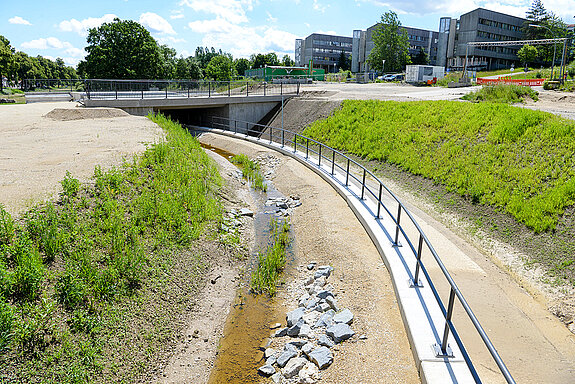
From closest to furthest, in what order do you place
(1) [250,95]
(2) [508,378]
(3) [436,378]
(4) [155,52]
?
1. (2) [508,378]
2. (3) [436,378]
3. (1) [250,95]
4. (4) [155,52]

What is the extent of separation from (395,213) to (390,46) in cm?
8165

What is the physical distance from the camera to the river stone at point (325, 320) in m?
7.37

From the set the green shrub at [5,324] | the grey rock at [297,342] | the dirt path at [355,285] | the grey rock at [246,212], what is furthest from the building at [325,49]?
the green shrub at [5,324]

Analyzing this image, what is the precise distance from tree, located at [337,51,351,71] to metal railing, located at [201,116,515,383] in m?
101

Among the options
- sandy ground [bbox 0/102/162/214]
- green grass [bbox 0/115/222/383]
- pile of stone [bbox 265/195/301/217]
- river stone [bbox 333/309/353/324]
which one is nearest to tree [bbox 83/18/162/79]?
sandy ground [bbox 0/102/162/214]

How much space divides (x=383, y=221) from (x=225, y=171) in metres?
9.48

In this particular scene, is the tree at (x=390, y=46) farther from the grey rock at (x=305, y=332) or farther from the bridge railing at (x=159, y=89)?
the grey rock at (x=305, y=332)

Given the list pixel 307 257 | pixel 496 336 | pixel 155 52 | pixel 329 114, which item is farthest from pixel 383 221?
pixel 155 52

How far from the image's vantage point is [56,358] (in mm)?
5875

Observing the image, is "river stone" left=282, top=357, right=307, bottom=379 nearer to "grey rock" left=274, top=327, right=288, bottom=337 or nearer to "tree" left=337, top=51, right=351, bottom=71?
"grey rock" left=274, top=327, right=288, bottom=337

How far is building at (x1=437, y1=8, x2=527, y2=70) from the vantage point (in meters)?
91.5

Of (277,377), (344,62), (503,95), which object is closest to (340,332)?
(277,377)

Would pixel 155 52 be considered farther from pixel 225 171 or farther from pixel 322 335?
pixel 322 335

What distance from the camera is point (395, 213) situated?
43.0 feet
